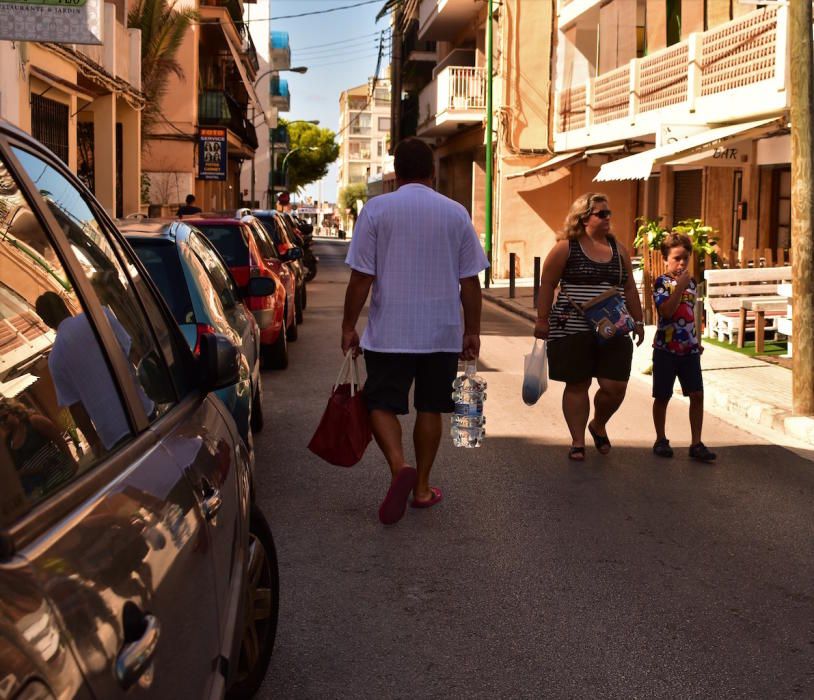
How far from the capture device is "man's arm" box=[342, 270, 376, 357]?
6.36 metres

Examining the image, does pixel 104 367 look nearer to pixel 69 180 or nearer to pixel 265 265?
pixel 69 180

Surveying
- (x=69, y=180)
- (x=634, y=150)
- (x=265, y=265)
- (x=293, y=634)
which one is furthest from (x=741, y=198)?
(x=69, y=180)

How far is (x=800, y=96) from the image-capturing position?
9680 mm

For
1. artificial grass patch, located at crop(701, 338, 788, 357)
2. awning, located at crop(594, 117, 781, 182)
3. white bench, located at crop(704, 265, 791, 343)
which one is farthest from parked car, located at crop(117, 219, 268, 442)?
awning, located at crop(594, 117, 781, 182)

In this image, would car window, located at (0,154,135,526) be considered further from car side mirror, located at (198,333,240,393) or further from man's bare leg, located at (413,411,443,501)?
man's bare leg, located at (413,411,443,501)

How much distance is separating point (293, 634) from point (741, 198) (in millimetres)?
17645

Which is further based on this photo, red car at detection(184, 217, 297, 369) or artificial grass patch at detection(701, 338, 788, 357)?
artificial grass patch at detection(701, 338, 788, 357)

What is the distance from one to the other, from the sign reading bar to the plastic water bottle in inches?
1152

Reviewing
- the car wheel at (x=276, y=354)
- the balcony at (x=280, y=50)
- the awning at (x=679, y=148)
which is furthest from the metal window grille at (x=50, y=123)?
the balcony at (x=280, y=50)

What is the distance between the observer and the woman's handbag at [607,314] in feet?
25.5

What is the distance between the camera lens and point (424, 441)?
21.6 ft

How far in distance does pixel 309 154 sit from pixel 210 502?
386 ft

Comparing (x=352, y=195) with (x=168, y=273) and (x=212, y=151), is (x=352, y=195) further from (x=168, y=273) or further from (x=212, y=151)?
(x=168, y=273)

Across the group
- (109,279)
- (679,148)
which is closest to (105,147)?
(679,148)
